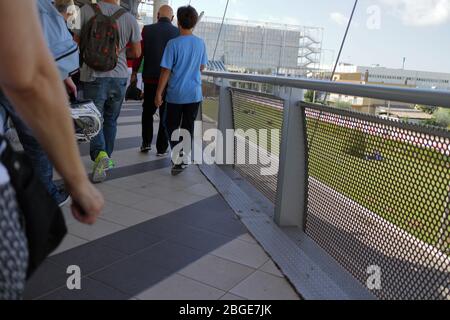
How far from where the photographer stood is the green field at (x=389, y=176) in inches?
64.8

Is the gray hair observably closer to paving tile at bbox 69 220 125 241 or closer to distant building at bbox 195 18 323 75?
paving tile at bbox 69 220 125 241

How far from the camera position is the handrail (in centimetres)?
149

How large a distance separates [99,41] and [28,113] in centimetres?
283

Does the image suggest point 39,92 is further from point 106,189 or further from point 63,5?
point 106,189

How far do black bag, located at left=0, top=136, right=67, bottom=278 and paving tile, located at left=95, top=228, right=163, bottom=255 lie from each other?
1.58 meters

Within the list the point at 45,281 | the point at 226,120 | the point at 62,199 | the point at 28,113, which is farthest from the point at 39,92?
the point at 226,120

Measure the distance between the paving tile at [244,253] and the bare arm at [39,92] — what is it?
154cm

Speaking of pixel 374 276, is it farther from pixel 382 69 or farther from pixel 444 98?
pixel 382 69

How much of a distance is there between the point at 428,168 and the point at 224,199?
191 centimetres

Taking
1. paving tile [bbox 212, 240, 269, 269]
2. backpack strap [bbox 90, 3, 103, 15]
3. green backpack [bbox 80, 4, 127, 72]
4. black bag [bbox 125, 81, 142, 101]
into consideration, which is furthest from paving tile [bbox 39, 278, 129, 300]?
black bag [bbox 125, 81, 142, 101]

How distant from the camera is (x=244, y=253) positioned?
2432mm

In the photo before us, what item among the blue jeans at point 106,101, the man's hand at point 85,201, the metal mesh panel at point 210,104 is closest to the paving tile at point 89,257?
the man's hand at point 85,201

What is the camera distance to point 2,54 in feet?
2.43
